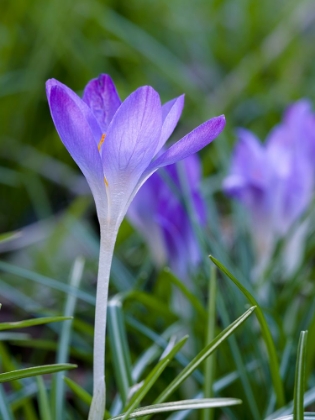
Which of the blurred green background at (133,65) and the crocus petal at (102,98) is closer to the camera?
the crocus petal at (102,98)

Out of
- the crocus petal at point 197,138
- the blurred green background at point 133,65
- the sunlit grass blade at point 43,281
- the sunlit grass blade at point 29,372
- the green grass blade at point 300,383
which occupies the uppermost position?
the blurred green background at point 133,65

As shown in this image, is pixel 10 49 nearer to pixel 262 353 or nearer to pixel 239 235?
pixel 239 235

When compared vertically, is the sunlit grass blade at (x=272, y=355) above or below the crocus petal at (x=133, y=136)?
below

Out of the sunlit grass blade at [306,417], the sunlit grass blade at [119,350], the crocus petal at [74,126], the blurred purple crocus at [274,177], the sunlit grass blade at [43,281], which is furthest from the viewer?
the blurred purple crocus at [274,177]

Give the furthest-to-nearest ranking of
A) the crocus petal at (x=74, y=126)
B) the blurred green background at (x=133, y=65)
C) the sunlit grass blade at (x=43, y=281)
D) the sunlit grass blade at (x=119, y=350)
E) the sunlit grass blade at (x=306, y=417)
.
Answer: the blurred green background at (x=133, y=65) < the sunlit grass blade at (x=43, y=281) < the sunlit grass blade at (x=119, y=350) < the sunlit grass blade at (x=306, y=417) < the crocus petal at (x=74, y=126)

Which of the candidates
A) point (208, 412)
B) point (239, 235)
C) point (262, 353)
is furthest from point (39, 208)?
point (208, 412)

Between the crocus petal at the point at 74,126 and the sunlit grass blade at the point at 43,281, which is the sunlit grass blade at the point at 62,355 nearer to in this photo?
the sunlit grass blade at the point at 43,281

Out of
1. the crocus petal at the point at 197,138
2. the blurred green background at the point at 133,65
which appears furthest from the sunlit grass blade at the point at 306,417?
the blurred green background at the point at 133,65

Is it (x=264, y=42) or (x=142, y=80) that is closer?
(x=142, y=80)
